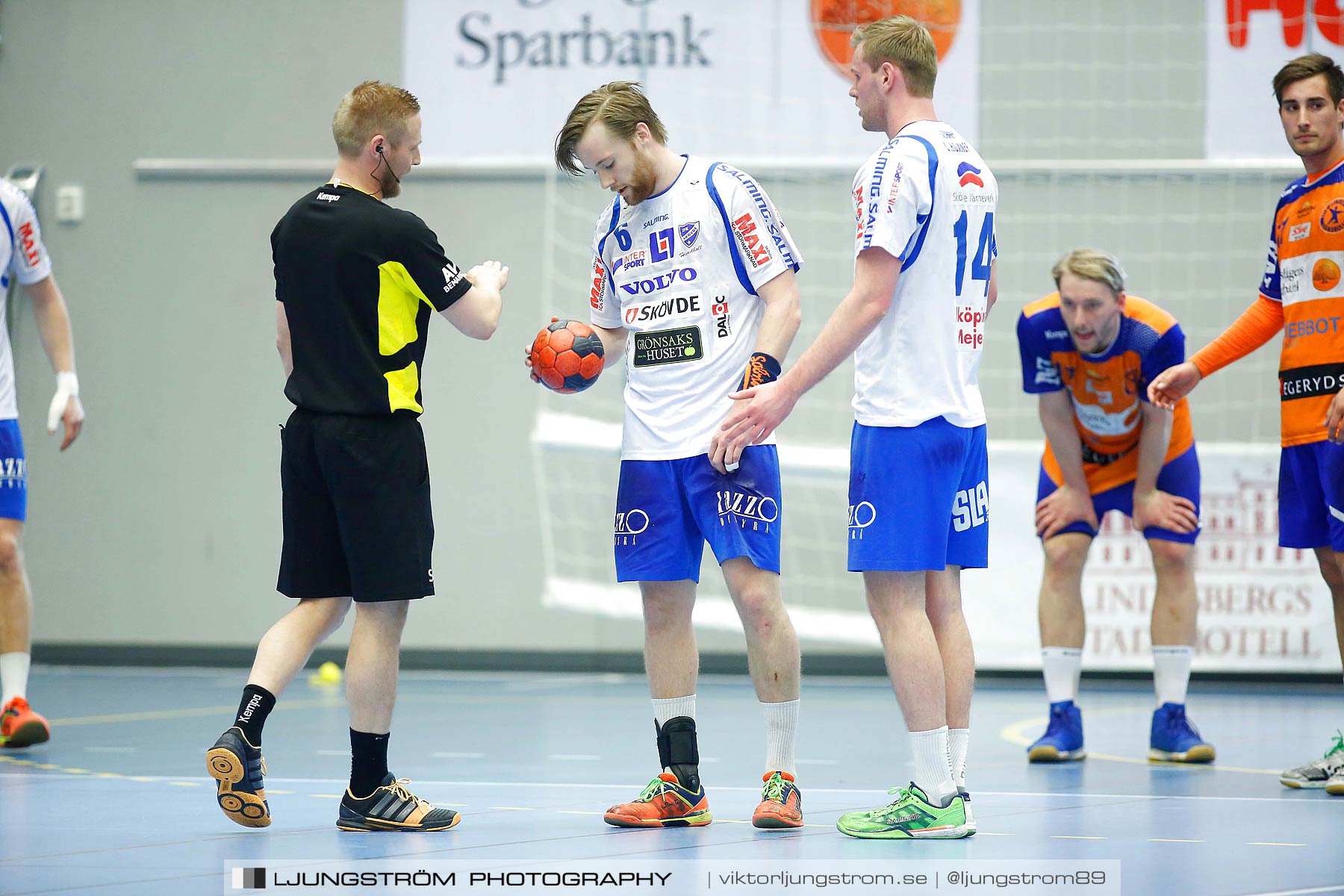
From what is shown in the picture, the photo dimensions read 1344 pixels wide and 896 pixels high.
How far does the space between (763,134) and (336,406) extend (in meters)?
6.31

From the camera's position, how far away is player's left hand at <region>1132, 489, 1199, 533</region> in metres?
6.29

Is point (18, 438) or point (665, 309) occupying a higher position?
point (665, 309)

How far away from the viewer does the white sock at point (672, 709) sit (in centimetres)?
461

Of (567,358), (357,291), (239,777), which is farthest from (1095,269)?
(239,777)

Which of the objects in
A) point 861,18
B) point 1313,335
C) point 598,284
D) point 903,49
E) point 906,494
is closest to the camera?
point 906,494

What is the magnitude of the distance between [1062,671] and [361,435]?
326 cm

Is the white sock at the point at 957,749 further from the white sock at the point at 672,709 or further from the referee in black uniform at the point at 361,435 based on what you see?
the referee in black uniform at the point at 361,435

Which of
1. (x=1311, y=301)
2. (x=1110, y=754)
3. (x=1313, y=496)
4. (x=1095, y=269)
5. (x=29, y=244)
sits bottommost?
(x=1110, y=754)

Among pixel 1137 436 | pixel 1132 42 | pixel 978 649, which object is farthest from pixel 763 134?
pixel 1137 436

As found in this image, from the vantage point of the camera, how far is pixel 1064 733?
20.4ft

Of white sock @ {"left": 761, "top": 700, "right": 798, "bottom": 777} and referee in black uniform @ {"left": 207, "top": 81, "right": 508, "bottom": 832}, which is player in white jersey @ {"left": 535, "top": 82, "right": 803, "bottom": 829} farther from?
referee in black uniform @ {"left": 207, "top": 81, "right": 508, "bottom": 832}

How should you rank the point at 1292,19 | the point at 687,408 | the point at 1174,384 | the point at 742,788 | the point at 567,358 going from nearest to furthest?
the point at 687,408
the point at 567,358
the point at 742,788
the point at 1174,384
the point at 1292,19

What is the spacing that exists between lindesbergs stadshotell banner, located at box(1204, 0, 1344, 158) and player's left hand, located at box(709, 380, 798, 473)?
660 cm

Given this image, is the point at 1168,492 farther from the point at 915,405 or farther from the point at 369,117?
the point at 369,117
